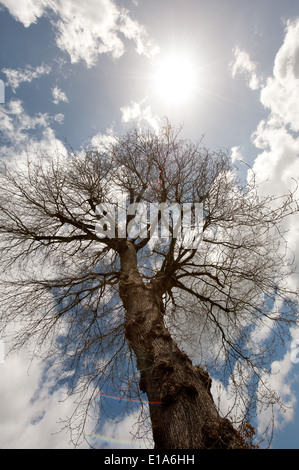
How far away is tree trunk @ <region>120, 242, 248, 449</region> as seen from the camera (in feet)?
5.51

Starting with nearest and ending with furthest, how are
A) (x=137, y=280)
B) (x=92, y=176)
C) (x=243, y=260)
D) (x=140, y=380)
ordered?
(x=140, y=380) < (x=137, y=280) < (x=243, y=260) < (x=92, y=176)

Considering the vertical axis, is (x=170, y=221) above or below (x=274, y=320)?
above

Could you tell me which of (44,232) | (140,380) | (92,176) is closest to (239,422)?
(140,380)

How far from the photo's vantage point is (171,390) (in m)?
2.00

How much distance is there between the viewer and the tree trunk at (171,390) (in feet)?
5.51

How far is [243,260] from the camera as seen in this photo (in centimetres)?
407

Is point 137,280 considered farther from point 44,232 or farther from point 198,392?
point 44,232

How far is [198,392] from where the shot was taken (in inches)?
79.7

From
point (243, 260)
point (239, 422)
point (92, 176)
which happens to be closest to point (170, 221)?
point (243, 260)

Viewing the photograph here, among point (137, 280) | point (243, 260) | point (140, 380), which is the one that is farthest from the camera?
point (243, 260)

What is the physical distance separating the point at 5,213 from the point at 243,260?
4.27 metres
